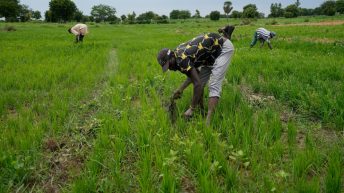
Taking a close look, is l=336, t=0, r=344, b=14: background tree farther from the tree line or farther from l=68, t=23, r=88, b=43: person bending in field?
l=68, t=23, r=88, b=43: person bending in field

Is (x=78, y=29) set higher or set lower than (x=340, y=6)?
lower

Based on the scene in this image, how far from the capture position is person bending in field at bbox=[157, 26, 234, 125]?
364 centimetres

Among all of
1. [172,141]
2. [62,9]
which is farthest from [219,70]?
[62,9]

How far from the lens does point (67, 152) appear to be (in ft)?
10.8

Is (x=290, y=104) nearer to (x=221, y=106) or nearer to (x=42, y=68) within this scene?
(x=221, y=106)

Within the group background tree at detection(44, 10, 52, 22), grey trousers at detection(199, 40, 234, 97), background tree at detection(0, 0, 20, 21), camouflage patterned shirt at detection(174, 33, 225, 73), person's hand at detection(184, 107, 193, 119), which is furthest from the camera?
background tree at detection(44, 10, 52, 22)

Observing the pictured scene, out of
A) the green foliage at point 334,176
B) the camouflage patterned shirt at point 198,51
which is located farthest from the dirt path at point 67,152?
the green foliage at point 334,176

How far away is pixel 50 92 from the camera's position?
5520 millimetres

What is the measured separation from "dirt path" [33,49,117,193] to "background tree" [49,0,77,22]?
199 feet

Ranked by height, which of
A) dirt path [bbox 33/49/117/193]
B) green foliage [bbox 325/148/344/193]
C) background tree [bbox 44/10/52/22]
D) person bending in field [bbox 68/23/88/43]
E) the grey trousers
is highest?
background tree [bbox 44/10/52/22]

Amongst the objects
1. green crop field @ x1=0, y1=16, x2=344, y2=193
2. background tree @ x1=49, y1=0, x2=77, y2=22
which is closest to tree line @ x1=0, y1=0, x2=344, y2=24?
background tree @ x1=49, y1=0, x2=77, y2=22

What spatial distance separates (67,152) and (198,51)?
1.99m

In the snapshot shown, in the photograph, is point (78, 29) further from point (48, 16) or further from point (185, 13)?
point (185, 13)

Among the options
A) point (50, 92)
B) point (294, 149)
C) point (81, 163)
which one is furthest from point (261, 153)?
point (50, 92)
